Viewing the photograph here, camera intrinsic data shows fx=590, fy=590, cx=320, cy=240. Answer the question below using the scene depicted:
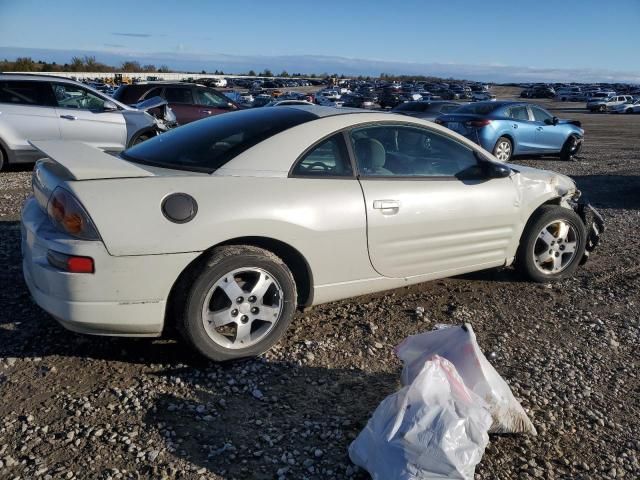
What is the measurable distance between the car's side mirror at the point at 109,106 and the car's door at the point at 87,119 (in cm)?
3

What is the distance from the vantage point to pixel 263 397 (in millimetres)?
3080

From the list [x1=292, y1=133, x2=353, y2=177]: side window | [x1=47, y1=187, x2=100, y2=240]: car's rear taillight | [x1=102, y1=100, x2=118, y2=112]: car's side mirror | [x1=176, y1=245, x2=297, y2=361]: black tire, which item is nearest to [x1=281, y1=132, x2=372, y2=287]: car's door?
[x1=292, y1=133, x2=353, y2=177]: side window

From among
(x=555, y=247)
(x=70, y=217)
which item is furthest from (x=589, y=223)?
(x=70, y=217)

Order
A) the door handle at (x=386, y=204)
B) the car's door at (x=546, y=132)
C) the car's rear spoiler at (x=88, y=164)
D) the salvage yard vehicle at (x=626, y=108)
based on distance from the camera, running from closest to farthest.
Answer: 1. the car's rear spoiler at (x=88, y=164)
2. the door handle at (x=386, y=204)
3. the car's door at (x=546, y=132)
4. the salvage yard vehicle at (x=626, y=108)

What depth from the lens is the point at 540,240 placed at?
482cm

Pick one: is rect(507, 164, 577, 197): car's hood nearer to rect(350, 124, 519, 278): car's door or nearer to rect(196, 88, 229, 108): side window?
rect(350, 124, 519, 278): car's door

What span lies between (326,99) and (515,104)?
3308 centimetres

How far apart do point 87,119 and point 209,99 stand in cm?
534

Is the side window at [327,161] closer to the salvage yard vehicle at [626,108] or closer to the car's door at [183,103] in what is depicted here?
the car's door at [183,103]

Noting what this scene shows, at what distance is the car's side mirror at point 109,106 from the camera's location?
9.78 meters

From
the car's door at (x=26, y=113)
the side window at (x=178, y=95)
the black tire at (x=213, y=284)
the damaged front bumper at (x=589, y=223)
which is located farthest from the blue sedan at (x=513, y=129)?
the black tire at (x=213, y=284)

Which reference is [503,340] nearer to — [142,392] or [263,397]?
[263,397]

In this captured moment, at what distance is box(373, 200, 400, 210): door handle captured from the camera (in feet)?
12.3

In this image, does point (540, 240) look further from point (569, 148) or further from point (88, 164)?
point (569, 148)
